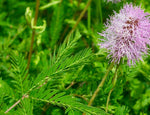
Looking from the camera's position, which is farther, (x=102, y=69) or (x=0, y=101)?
(x=102, y=69)

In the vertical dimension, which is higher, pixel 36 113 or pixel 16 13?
pixel 16 13

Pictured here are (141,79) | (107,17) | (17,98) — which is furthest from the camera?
(141,79)

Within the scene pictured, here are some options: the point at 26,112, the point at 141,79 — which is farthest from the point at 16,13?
the point at 26,112

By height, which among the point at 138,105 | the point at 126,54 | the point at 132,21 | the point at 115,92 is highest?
the point at 132,21

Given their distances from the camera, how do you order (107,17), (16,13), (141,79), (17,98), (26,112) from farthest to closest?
(16,13) < (141,79) < (107,17) < (17,98) < (26,112)

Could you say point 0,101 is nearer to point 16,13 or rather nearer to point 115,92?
point 115,92

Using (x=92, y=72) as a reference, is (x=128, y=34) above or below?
above

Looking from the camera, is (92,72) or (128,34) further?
(92,72)
